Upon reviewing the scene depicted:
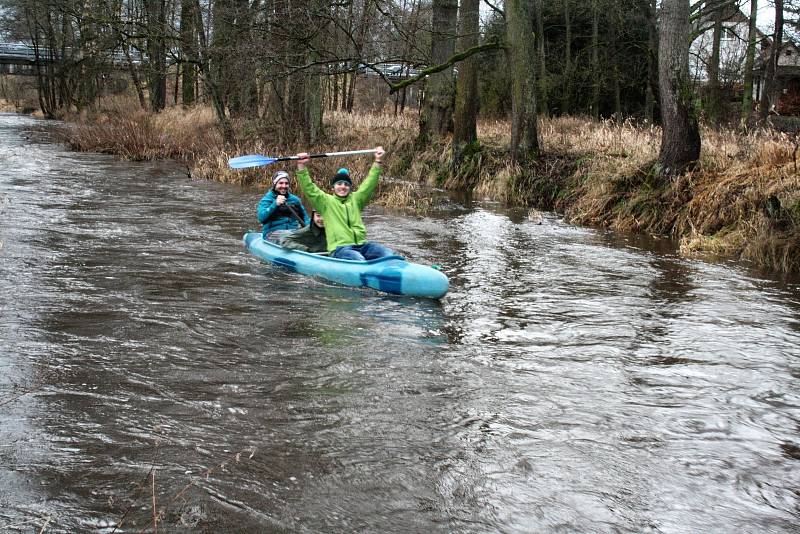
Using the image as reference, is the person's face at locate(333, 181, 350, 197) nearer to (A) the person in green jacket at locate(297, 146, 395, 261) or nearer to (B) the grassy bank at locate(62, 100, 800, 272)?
(A) the person in green jacket at locate(297, 146, 395, 261)

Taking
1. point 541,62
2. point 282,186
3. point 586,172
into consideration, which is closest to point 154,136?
point 541,62

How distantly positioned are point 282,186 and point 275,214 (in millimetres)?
351

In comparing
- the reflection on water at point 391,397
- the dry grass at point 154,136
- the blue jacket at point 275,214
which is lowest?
the reflection on water at point 391,397

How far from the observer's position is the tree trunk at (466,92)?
15.4 m

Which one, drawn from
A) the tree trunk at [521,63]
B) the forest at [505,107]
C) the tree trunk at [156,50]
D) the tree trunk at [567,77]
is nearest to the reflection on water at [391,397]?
the forest at [505,107]

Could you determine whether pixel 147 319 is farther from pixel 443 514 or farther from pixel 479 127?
pixel 479 127

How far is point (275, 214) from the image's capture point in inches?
366

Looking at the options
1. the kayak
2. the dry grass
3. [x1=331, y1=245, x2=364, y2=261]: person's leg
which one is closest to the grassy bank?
the dry grass

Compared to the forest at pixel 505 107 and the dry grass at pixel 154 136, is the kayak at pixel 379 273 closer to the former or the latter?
the forest at pixel 505 107

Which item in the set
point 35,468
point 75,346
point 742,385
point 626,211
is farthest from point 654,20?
point 35,468

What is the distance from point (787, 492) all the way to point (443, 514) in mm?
1639

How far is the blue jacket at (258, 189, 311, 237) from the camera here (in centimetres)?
923

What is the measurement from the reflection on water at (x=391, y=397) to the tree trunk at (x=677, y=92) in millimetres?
2625

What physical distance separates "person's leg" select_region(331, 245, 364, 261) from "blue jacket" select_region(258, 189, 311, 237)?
1425 millimetres
